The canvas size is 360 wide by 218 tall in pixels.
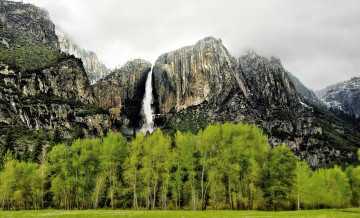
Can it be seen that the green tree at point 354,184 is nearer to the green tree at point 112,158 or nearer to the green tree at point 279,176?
the green tree at point 279,176

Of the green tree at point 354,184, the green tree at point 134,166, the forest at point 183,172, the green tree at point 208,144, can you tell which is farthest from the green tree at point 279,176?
the green tree at point 354,184

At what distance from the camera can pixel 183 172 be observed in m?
52.3

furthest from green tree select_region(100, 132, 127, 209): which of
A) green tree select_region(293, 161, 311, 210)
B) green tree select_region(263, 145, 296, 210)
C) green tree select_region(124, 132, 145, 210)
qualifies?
green tree select_region(293, 161, 311, 210)

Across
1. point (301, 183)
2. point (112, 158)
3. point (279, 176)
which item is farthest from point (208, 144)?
point (301, 183)

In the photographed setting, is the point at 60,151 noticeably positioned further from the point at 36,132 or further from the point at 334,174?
the point at 36,132

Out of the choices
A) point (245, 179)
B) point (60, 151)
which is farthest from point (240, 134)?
point (60, 151)

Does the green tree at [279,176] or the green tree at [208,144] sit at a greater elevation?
the green tree at [208,144]

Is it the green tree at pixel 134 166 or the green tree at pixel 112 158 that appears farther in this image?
the green tree at pixel 112 158

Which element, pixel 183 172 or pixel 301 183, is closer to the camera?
pixel 183 172

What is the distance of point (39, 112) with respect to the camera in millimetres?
188250

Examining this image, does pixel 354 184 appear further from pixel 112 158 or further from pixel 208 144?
pixel 112 158

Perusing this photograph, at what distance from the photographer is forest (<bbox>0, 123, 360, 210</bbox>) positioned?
51344 mm

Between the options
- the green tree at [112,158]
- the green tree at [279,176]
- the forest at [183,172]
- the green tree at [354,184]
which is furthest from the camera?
the green tree at [354,184]

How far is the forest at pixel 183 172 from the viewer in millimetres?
51344
